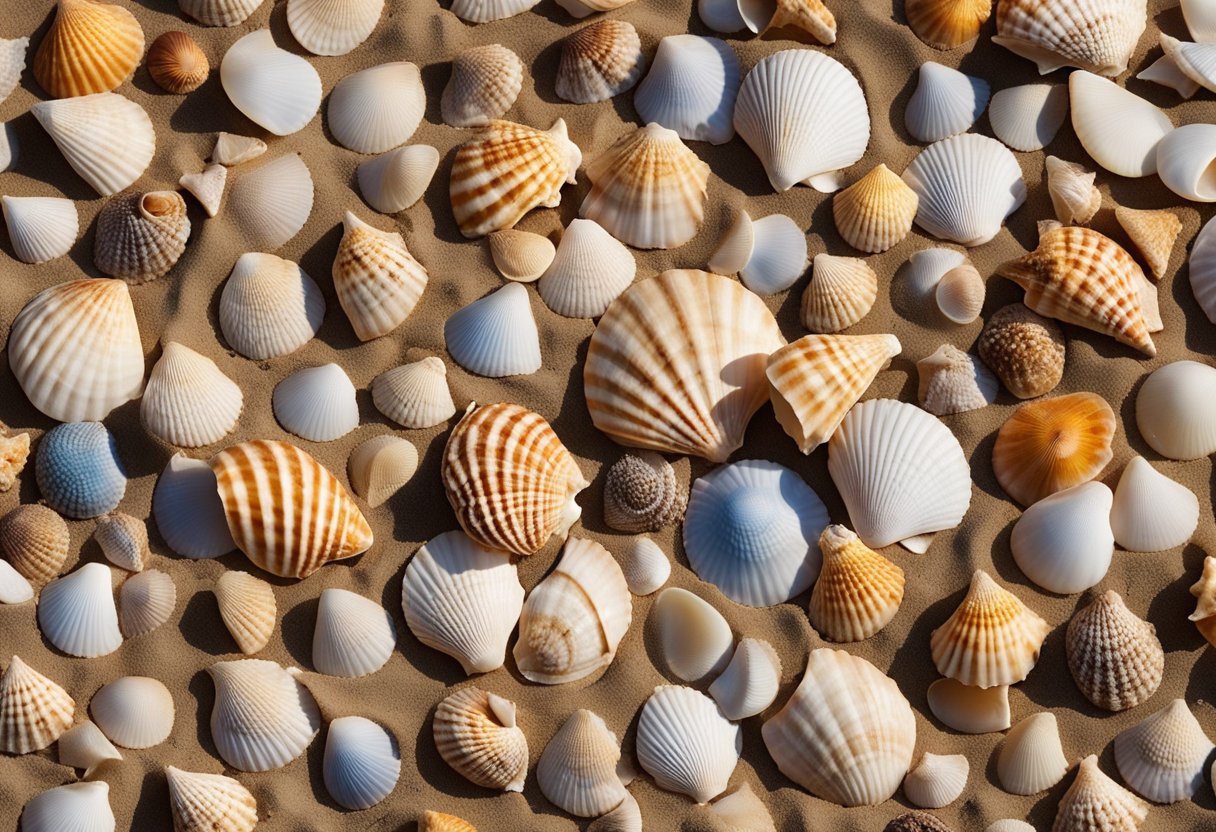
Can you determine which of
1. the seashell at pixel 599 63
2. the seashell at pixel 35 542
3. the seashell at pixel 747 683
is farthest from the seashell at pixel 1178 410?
the seashell at pixel 35 542

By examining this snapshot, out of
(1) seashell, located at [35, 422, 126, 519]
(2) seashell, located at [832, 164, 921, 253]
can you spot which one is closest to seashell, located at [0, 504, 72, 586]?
(1) seashell, located at [35, 422, 126, 519]

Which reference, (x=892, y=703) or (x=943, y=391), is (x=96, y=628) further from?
(x=943, y=391)

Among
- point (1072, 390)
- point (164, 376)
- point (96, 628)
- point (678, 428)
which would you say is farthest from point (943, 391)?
point (96, 628)

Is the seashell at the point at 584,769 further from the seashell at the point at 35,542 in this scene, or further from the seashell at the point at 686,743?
the seashell at the point at 35,542

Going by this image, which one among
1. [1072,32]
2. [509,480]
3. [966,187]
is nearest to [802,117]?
[966,187]

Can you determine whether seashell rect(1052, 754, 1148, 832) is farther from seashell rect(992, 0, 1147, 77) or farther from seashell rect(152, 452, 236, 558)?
seashell rect(152, 452, 236, 558)

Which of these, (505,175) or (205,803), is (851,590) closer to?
(505,175)
